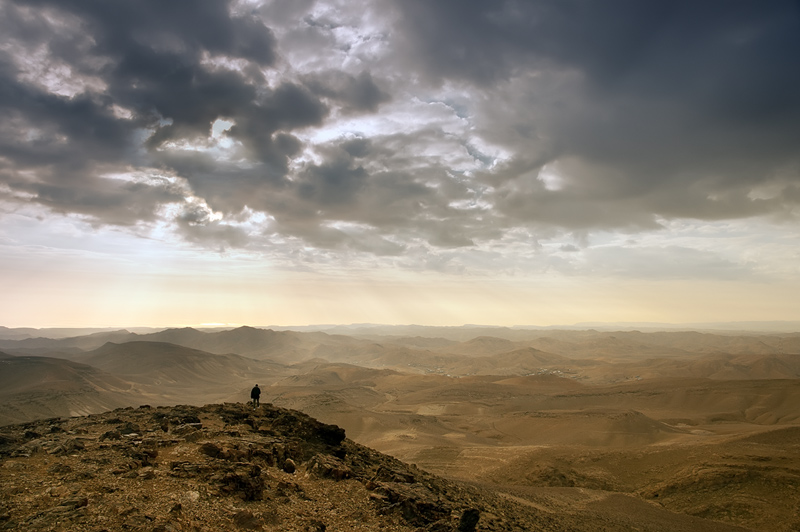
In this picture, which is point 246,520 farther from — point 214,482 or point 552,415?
point 552,415

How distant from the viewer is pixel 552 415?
161 feet

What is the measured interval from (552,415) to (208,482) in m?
47.9

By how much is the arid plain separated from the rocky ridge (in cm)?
970

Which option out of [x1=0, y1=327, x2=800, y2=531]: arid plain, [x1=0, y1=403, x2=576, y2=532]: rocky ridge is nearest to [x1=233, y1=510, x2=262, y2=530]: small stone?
[x1=0, y1=403, x2=576, y2=532]: rocky ridge

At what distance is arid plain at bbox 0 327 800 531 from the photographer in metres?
20.9

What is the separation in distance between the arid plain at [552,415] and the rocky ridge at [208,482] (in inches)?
382

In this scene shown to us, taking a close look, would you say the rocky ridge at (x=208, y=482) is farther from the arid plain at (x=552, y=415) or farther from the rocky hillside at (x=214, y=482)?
the arid plain at (x=552, y=415)

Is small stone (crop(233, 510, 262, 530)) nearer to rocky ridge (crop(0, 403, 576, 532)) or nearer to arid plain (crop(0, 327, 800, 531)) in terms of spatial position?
rocky ridge (crop(0, 403, 576, 532))

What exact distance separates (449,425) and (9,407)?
2144 inches

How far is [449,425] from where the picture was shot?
164 feet

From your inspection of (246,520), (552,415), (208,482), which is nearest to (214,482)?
(208,482)

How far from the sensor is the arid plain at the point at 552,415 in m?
20.9

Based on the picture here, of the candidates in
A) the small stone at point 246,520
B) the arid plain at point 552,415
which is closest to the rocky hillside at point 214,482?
the small stone at point 246,520

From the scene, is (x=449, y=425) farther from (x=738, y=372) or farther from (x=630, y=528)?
(x=738, y=372)
